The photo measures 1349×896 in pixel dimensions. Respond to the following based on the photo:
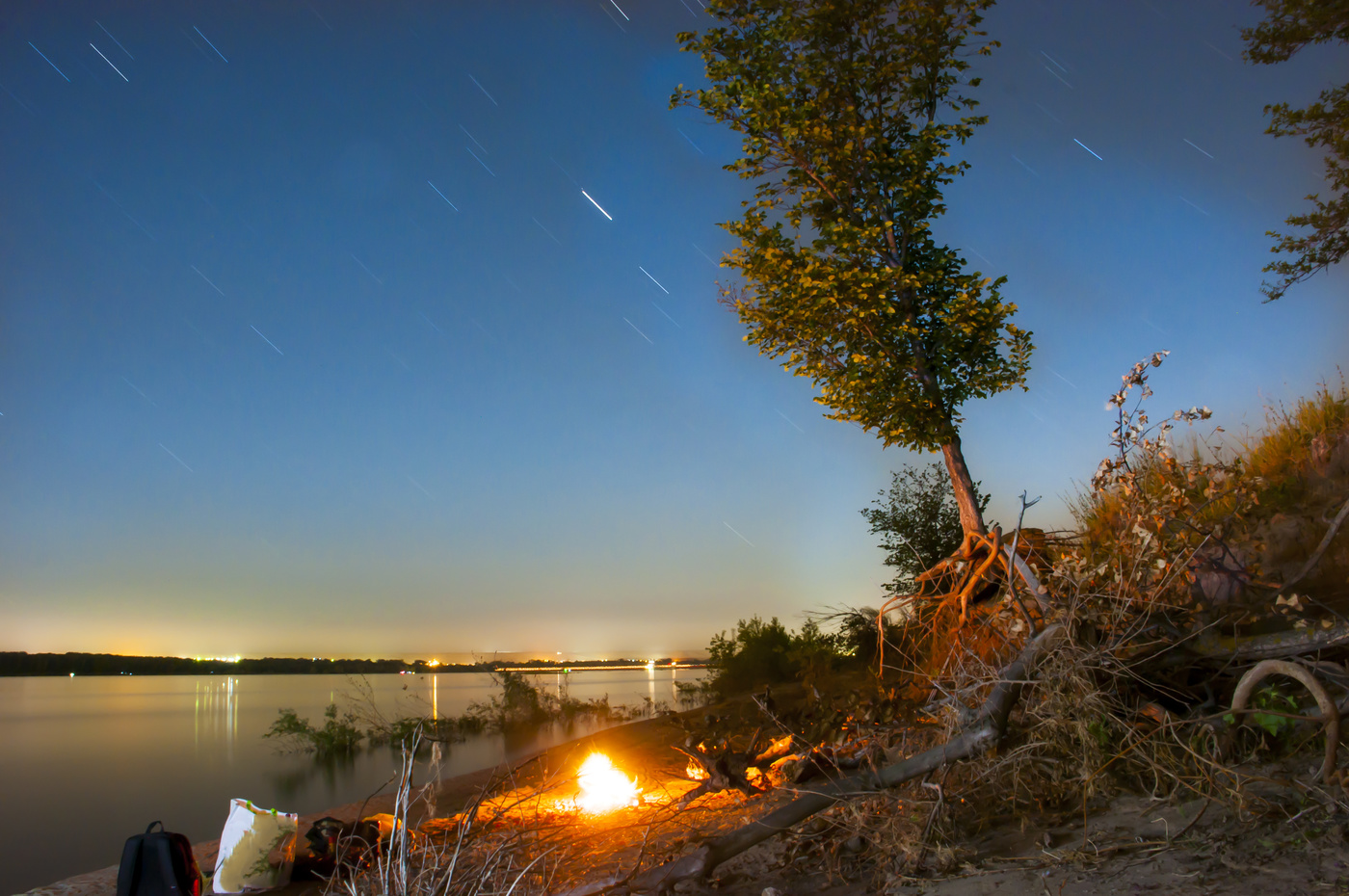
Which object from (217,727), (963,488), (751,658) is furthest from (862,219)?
(217,727)

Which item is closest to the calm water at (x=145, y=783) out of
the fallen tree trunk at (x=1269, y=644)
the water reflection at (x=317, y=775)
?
the water reflection at (x=317, y=775)

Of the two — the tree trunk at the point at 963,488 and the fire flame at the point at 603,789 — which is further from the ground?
the tree trunk at the point at 963,488

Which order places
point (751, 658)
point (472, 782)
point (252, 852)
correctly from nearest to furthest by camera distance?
1. point (252, 852)
2. point (472, 782)
3. point (751, 658)

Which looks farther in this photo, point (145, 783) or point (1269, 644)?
point (145, 783)

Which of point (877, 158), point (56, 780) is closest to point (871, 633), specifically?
point (877, 158)

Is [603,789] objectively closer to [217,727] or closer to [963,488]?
[963,488]

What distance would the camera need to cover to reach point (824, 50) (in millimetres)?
10148

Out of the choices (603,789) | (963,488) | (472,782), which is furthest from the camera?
(472,782)

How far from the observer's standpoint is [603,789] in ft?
26.6

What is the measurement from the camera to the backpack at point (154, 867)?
5082 millimetres

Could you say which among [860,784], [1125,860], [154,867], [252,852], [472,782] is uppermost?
[860,784]

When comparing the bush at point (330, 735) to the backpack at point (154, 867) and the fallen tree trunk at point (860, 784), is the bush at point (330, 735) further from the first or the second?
the fallen tree trunk at point (860, 784)

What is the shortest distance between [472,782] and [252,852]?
5.53 meters

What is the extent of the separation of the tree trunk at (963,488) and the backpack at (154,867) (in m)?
7.28
